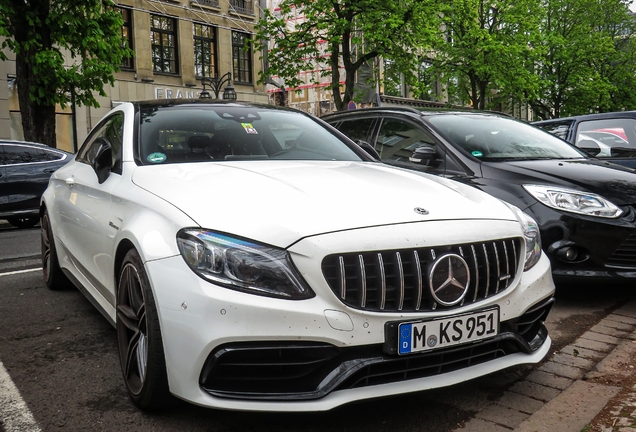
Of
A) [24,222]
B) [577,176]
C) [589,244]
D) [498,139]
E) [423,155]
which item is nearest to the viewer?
[589,244]

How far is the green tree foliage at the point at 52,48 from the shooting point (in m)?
15.1

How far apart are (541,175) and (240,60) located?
28.1m

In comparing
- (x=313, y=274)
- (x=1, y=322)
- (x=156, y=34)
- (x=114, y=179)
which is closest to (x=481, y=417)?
(x=313, y=274)

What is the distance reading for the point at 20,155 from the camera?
1177 cm

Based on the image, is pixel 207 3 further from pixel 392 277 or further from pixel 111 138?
pixel 392 277

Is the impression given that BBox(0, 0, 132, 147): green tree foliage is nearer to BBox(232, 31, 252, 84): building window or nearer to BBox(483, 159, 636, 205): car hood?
BBox(483, 159, 636, 205): car hood

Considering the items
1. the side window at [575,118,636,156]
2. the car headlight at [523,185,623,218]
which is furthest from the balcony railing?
the car headlight at [523,185,623,218]

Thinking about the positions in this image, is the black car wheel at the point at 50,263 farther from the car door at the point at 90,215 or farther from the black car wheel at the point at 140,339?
the black car wheel at the point at 140,339

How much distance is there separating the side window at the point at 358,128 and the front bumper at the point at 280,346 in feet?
13.7

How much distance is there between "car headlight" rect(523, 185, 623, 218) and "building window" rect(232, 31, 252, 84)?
2743 cm

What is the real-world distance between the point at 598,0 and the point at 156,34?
27579 mm

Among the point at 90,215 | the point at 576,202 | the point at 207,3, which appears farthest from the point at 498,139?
the point at 207,3

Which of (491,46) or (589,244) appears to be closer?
(589,244)

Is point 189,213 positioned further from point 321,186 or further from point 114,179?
point 114,179
